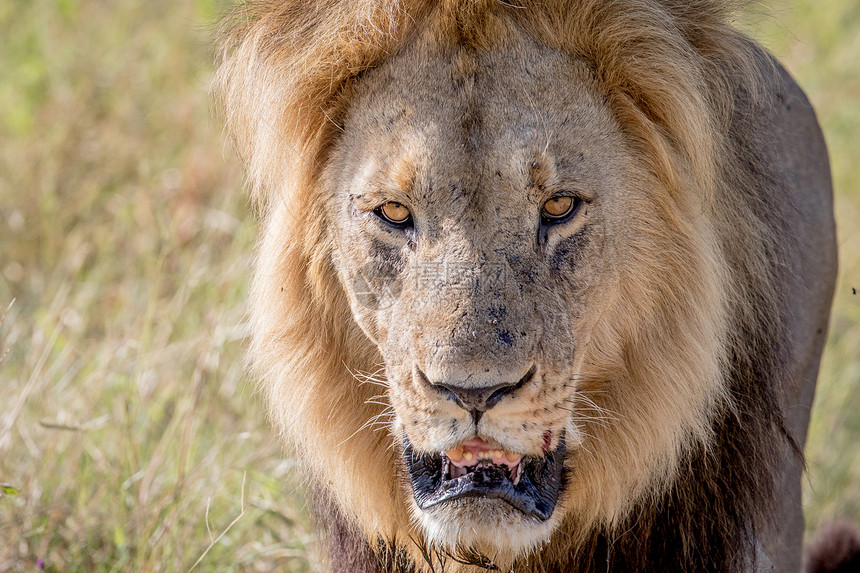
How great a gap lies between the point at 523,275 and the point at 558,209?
20 centimetres

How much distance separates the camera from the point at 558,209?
238 cm

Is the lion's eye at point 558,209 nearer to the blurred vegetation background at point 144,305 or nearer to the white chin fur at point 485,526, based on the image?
the white chin fur at point 485,526

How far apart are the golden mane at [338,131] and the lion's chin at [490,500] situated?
10.4 inches

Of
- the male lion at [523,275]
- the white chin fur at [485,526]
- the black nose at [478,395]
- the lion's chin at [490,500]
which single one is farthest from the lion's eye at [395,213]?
the white chin fur at [485,526]

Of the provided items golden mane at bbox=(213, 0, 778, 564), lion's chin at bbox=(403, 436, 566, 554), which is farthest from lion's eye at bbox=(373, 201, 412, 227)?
lion's chin at bbox=(403, 436, 566, 554)

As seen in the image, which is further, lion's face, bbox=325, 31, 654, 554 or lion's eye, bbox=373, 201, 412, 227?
lion's eye, bbox=373, 201, 412, 227

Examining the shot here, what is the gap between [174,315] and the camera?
13.7ft

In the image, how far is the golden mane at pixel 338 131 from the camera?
8.13 ft

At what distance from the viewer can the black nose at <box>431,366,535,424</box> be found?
2.12m

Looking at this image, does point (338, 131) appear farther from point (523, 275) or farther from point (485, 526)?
point (485, 526)

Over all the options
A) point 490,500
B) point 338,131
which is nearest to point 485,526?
point 490,500

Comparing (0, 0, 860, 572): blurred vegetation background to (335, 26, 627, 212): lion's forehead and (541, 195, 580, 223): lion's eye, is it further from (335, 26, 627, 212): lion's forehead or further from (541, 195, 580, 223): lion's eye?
(541, 195, 580, 223): lion's eye

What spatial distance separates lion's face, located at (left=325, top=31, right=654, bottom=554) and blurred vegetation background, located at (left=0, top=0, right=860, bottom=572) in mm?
860

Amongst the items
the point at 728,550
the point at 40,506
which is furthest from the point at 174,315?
the point at 728,550
